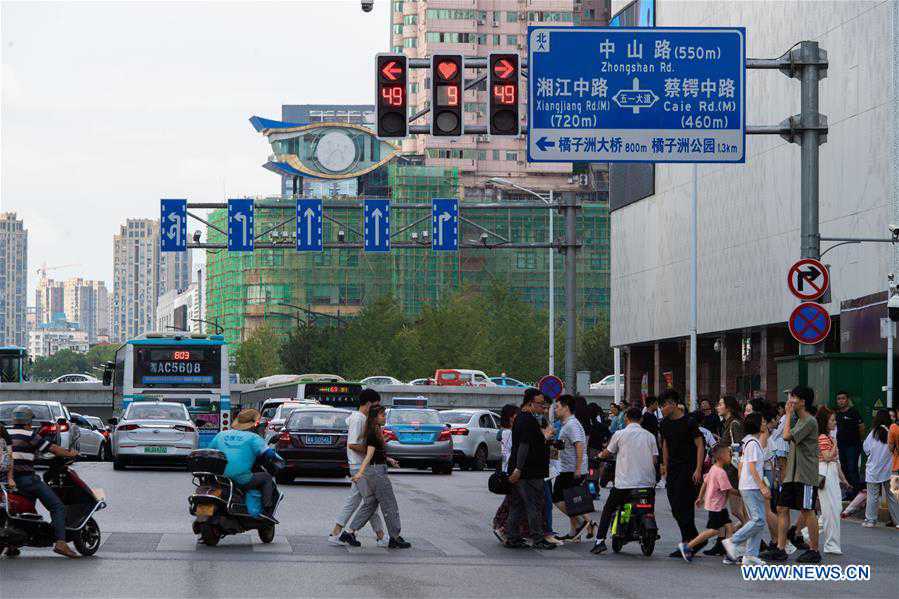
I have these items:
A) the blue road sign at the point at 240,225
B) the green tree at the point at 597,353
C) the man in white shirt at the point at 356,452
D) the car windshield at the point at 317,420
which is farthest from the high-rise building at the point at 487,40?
the man in white shirt at the point at 356,452

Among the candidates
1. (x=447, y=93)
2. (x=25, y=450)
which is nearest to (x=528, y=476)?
(x=25, y=450)

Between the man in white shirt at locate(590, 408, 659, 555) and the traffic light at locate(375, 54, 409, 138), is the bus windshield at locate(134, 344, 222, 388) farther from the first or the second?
the man in white shirt at locate(590, 408, 659, 555)

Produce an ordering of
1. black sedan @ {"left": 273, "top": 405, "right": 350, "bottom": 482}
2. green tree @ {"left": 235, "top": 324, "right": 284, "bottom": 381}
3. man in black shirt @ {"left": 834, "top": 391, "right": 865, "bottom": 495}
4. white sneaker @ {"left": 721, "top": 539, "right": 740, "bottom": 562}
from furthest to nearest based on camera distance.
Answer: green tree @ {"left": 235, "top": 324, "right": 284, "bottom": 381} < black sedan @ {"left": 273, "top": 405, "right": 350, "bottom": 482} < man in black shirt @ {"left": 834, "top": 391, "right": 865, "bottom": 495} < white sneaker @ {"left": 721, "top": 539, "right": 740, "bottom": 562}

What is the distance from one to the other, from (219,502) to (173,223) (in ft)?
86.5

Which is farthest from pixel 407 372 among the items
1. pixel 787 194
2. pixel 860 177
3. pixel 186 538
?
pixel 186 538

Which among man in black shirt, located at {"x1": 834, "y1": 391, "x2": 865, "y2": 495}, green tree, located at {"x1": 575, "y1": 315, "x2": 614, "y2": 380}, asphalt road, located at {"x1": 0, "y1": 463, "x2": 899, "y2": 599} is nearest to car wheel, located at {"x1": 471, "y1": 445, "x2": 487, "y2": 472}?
man in black shirt, located at {"x1": 834, "y1": 391, "x2": 865, "y2": 495}

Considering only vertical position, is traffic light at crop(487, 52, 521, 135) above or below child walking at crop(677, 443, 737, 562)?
above

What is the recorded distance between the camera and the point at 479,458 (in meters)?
40.7

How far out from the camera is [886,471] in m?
22.9

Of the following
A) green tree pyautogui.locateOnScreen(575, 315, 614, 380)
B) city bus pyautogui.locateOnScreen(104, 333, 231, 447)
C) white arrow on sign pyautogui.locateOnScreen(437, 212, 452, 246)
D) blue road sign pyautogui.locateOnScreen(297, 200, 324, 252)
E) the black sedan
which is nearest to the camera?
the black sedan

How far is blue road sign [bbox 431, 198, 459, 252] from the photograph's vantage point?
142ft

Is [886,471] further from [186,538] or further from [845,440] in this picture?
[186,538]

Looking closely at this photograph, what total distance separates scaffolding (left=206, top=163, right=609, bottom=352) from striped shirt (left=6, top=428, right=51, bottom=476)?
108 metres

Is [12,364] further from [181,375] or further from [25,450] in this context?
[25,450]
